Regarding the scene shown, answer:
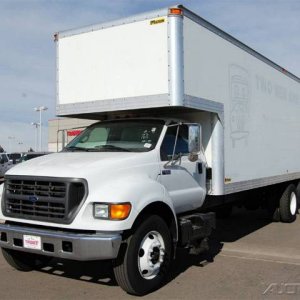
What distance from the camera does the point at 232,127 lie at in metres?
8.06

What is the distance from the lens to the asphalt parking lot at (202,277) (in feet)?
18.7

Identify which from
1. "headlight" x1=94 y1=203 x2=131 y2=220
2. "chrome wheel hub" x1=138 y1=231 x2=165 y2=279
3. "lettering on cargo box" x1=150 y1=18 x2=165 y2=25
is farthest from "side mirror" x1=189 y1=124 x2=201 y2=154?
"headlight" x1=94 y1=203 x2=131 y2=220

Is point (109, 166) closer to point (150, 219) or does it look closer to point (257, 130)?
point (150, 219)

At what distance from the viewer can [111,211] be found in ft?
17.0

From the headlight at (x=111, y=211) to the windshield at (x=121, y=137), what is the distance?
4.16 ft

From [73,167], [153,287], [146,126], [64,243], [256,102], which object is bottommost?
[153,287]

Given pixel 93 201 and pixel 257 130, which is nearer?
pixel 93 201

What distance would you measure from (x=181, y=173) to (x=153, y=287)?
165 centimetres

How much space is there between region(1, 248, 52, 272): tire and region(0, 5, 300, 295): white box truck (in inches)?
0.6

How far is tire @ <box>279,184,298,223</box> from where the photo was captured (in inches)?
448

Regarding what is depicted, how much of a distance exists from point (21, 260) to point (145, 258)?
1.99 meters

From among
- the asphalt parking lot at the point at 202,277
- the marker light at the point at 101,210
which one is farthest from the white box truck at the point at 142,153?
the asphalt parking lot at the point at 202,277

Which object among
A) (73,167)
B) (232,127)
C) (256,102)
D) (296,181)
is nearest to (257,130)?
(256,102)

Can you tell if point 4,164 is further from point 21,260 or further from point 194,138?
point 194,138
